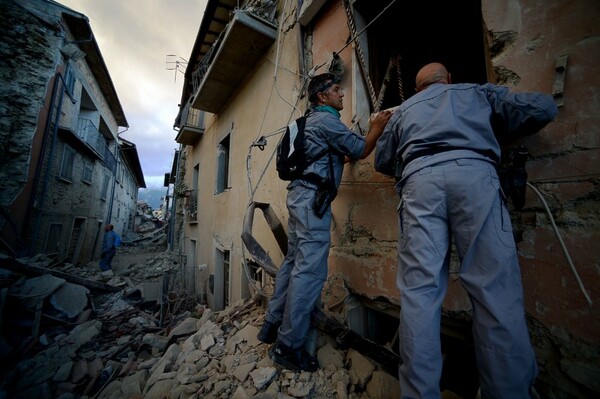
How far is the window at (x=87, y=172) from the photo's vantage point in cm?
1130

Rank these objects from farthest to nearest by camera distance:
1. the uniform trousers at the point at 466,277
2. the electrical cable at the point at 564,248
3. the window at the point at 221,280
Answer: the window at the point at 221,280
the electrical cable at the point at 564,248
the uniform trousers at the point at 466,277

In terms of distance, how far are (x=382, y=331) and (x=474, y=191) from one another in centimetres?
179

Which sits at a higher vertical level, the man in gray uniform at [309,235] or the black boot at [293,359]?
the man in gray uniform at [309,235]

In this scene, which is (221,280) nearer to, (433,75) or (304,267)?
(304,267)

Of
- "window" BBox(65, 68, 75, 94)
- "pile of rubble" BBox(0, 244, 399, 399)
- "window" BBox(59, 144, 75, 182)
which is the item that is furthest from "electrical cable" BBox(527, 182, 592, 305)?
"window" BBox(65, 68, 75, 94)

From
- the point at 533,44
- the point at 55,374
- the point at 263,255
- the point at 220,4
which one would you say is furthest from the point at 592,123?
the point at 220,4

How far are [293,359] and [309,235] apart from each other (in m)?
0.95

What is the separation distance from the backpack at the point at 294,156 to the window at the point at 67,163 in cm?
1111

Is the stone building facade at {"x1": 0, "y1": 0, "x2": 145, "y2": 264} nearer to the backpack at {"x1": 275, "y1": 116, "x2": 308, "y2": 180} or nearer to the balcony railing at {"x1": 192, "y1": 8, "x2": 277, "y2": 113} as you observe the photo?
the balcony railing at {"x1": 192, "y1": 8, "x2": 277, "y2": 113}

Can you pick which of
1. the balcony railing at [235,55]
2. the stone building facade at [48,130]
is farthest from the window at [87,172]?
the balcony railing at [235,55]

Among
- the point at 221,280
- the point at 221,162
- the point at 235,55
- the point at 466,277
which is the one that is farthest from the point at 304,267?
the point at 221,162

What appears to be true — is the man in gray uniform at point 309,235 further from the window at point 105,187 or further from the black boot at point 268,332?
the window at point 105,187

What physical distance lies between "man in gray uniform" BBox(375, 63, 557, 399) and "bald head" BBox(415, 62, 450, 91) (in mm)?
176

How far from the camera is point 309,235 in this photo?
1.86 m
